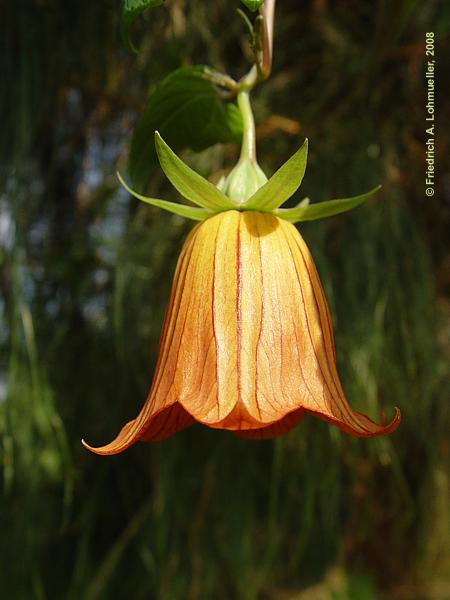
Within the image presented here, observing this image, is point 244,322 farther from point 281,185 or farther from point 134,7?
point 134,7

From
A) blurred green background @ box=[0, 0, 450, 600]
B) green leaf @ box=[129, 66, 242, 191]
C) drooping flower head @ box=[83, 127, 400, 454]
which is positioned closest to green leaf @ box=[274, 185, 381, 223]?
drooping flower head @ box=[83, 127, 400, 454]

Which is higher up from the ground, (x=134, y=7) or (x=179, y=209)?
(x=134, y=7)

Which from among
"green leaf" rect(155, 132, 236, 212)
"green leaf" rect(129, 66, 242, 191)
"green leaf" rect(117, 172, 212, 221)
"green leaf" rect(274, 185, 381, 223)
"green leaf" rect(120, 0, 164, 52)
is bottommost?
"green leaf" rect(274, 185, 381, 223)

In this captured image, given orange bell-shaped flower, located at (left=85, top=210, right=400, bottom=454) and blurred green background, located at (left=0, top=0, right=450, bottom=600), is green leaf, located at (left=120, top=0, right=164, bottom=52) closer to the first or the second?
orange bell-shaped flower, located at (left=85, top=210, right=400, bottom=454)

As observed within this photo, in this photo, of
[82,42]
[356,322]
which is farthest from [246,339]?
[82,42]

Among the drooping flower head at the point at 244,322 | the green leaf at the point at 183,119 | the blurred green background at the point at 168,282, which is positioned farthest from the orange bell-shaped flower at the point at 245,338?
the blurred green background at the point at 168,282

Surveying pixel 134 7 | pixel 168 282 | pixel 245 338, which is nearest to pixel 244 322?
pixel 245 338

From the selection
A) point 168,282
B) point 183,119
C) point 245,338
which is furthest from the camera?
point 168,282
